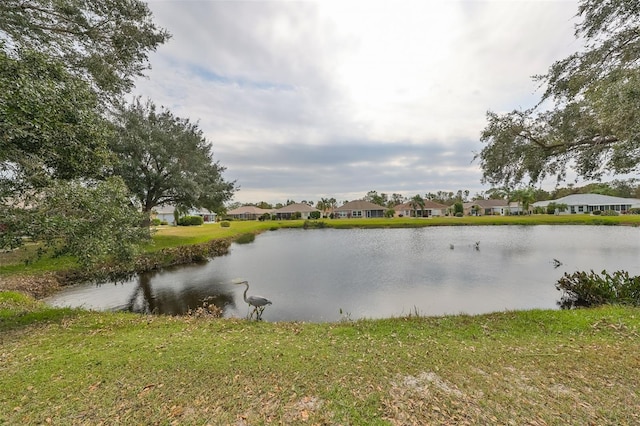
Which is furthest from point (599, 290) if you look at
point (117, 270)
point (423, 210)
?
point (423, 210)

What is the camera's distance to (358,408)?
3273 millimetres

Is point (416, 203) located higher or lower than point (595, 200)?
higher

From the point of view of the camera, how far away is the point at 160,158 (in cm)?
1909

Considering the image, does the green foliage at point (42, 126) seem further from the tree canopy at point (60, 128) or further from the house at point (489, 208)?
the house at point (489, 208)

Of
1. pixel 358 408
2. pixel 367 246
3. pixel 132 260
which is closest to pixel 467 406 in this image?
pixel 358 408

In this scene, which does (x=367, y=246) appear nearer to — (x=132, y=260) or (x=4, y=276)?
(x=132, y=260)

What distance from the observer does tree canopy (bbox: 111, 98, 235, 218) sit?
18375mm

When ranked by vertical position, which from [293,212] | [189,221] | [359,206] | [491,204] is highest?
[359,206]

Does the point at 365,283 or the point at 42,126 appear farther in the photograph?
the point at 365,283

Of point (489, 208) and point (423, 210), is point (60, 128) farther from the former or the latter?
point (489, 208)

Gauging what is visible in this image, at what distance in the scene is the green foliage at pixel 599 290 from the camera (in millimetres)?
8445

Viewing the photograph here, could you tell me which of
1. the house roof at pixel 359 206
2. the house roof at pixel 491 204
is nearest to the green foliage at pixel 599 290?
the house roof at pixel 359 206

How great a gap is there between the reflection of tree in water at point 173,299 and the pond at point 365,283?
0.04 metres

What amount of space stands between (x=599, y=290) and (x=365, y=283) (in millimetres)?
7659
